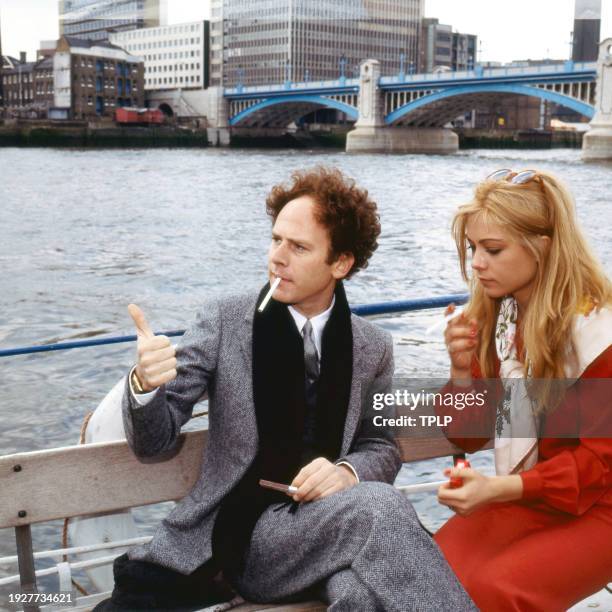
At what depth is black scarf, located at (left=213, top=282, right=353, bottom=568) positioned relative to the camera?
5.39 feet

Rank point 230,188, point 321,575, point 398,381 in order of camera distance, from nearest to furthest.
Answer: point 321,575 < point 398,381 < point 230,188

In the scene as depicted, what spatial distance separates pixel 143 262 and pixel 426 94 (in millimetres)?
30925

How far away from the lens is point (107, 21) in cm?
8669

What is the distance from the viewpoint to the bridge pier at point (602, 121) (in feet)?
116

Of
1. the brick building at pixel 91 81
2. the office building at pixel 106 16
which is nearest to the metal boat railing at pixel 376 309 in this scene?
the brick building at pixel 91 81

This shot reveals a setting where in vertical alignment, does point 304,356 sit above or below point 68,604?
above

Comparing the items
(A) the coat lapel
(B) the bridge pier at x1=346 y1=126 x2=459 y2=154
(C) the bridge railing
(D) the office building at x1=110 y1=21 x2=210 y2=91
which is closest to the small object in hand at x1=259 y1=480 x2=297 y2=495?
(A) the coat lapel

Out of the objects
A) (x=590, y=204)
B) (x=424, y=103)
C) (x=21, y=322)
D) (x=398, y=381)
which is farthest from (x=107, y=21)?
(x=398, y=381)

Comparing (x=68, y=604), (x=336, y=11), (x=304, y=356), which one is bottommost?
(x=68, y=604)

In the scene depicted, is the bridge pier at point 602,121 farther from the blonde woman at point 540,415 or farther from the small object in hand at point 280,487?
the small object in hand at point 280,487

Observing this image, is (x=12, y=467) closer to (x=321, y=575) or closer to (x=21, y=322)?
(x=321, y=575)

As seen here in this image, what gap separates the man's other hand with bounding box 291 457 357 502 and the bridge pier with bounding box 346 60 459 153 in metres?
43.0

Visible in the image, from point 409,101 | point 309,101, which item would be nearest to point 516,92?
point 409,101

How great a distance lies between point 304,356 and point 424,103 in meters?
41.2
